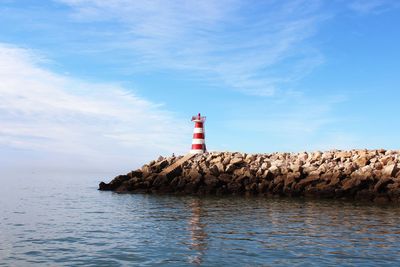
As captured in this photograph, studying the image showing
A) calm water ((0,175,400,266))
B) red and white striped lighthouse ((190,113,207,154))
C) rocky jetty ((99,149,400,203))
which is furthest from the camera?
red and white striped lighthouse ((190,113,207,154))

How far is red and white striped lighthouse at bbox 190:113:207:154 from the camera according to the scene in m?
41.7

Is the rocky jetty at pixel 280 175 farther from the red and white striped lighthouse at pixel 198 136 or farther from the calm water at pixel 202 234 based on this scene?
the calm water at pixel 202 234

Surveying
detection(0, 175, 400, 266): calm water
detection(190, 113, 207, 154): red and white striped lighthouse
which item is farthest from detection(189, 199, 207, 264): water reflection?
detection(190, 113, 207, 154): red and white striped lighthouse

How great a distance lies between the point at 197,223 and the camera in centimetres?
1989

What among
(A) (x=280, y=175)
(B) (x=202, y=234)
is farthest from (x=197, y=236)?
(A) (x=280, y=175)

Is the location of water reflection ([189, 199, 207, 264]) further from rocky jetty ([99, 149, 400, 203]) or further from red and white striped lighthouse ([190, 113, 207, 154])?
red and white striped lighthouse ([190, 113, 207, 154])

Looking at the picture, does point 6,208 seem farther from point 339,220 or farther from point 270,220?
point 339,220

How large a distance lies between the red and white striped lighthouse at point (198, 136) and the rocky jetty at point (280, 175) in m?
2.38

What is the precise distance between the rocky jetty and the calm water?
11.8ft

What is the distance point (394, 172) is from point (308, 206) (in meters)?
7.39

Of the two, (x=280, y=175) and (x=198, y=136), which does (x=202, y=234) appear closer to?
(x=280, y=175)

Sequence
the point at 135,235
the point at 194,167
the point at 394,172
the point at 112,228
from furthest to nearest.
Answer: the point at 194,167
the point at 394,172
the point at 112,228
the point at 135,235

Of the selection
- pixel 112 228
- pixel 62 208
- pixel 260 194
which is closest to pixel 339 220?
pixel 112 228

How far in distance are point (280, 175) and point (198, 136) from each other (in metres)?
11.3
